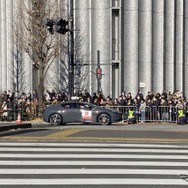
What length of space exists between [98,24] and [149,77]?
18.9ft

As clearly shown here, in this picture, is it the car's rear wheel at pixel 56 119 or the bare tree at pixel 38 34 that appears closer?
the car's rear wheel at pixel 56 119

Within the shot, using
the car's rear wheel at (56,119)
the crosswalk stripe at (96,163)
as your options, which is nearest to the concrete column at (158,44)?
the car's rear wheel at (56,119)

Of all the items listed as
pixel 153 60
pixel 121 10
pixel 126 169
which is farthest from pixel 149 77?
pixel 126 169

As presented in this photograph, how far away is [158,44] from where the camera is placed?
44469mm

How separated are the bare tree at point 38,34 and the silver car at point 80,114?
15.8 ft

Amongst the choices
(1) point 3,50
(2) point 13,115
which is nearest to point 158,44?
(1) point 3,50

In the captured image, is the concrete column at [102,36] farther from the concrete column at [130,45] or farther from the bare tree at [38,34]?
the bare tree at [38,34]

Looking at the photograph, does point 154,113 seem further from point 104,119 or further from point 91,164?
point 91,164

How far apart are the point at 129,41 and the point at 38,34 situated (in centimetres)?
903

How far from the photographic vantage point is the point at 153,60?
146 feet

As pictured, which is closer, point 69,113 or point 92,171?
point 92,171

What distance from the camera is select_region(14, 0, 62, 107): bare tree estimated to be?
122ft

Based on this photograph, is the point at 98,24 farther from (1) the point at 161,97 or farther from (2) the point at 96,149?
(2) the point at 96,149

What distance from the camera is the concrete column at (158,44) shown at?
145 ft
